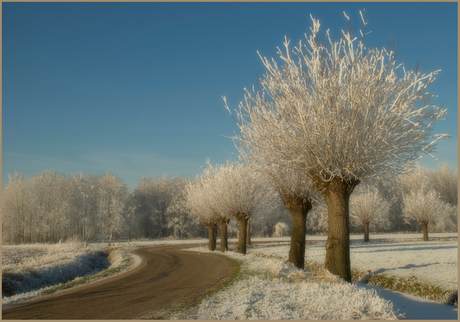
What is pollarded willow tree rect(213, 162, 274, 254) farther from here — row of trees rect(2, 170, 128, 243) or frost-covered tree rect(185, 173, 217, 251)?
row of trees rect(2, 170, 128, 243)

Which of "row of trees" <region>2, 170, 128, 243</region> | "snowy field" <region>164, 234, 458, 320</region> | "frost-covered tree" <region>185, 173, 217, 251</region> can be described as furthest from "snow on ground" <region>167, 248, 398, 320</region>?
"row of trees" <region>2, 170, 128, 243</region>

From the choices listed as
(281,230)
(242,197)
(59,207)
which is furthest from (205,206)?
(59,207)

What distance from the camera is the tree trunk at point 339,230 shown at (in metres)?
12.9

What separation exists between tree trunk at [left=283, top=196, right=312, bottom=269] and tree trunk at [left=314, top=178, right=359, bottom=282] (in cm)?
503

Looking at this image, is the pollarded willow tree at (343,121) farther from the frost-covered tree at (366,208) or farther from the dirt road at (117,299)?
the frost-covered tree at (366,208)

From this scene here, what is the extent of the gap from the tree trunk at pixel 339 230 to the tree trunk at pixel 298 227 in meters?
Result: 5.03

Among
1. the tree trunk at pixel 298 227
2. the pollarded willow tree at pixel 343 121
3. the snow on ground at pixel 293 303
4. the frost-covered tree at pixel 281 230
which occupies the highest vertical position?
the pollarded willow tree at pixel 343 121

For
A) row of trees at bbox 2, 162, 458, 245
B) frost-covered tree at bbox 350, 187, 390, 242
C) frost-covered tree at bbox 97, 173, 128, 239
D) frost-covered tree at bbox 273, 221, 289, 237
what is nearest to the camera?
row of trees at bbox 2, 162, 458, 245

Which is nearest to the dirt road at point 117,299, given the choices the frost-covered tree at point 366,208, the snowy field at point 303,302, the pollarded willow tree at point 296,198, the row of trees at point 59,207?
the snowy field at point 303,302

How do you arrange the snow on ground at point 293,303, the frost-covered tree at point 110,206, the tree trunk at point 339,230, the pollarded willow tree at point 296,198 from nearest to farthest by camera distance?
the snow on ground at point 293,303, the tree trunk at point 339,230, the pollarded willow tree at point 296,198, the frost-covered tree at point 110,206

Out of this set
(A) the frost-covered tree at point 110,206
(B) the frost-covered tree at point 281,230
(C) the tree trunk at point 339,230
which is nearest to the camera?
(C) the tree trunk at point 339,230

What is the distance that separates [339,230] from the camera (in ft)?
42.8

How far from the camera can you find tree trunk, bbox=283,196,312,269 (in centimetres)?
1817

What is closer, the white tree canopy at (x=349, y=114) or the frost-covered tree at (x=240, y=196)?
the white tree canopy at (x=349, y=114)
